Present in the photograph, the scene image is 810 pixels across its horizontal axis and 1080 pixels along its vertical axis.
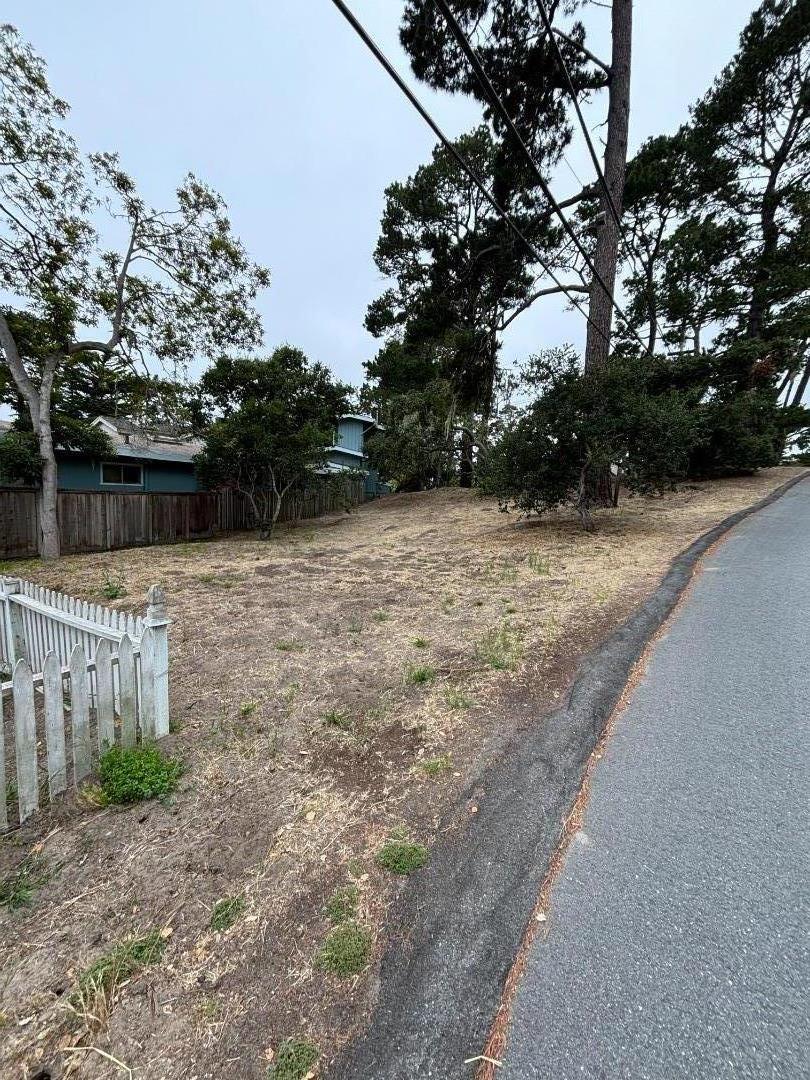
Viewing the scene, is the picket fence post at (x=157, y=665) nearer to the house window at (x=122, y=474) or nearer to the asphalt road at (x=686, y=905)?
the asphalt road at (x=686, y=905)

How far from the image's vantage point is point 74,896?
1.69 meters

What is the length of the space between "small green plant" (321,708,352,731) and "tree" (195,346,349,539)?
9017mm

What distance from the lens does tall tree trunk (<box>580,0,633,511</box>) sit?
937 cm

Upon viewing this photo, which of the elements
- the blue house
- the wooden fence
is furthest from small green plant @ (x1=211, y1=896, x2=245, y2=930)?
the blue house

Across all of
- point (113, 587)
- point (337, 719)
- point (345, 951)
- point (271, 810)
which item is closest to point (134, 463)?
point (113, 587)

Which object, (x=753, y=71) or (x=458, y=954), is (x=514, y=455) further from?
(x=753, y=71)

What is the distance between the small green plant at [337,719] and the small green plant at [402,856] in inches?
36.6

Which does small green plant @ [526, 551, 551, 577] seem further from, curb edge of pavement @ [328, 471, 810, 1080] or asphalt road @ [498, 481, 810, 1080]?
curb edge of pavement @ [328, 471, 810, 1080]

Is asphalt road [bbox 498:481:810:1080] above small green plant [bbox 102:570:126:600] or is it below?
below

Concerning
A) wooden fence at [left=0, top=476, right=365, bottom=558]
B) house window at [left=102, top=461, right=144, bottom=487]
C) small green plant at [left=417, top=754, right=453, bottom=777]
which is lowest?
small green plant at [left=417, top=754, right=453, bottom=777]

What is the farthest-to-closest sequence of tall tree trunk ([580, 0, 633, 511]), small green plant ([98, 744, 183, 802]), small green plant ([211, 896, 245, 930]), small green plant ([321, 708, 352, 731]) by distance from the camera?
1. tall tree trunk ([580, 0, 633, 511])
2. small green plant ([321, 708, 352, 731])
3. small green plant ([98, 744, 183, 802])
4. small green plant ([211, 896, 245, 930])

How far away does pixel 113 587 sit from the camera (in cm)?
602

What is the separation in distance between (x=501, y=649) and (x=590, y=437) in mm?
5839

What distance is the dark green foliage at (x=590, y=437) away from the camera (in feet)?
25.9
